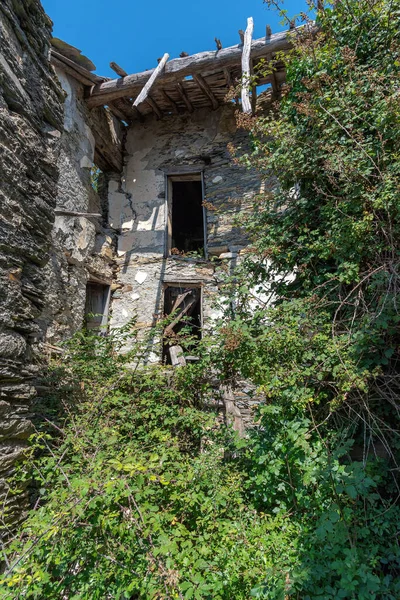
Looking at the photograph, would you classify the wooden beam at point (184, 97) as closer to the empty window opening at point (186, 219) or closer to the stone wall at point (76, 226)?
the stone wall at point (76, 226)

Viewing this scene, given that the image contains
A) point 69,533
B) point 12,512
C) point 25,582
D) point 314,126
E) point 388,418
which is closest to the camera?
point 25,582

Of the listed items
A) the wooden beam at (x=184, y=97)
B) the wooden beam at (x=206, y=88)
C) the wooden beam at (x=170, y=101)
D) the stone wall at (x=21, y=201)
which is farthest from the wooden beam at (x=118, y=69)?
the stone wall at (x=21, y=201)

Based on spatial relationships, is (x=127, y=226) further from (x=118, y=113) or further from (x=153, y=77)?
(x=153, y=77)

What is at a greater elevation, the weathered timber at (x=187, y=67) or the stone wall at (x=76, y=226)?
the weathered timber at (x=187, y=67)

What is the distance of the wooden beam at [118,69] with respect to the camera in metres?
5.45

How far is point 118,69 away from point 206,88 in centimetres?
158

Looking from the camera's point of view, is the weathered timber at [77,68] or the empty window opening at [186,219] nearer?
the weathered timber at [77,68]

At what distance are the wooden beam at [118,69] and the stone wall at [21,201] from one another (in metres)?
3.35

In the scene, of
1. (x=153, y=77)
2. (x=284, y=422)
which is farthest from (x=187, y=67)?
(x=284, y=422)

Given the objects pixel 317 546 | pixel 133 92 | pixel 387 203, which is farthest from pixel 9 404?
pixel 133 92

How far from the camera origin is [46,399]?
312cm

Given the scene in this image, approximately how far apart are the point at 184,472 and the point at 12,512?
1132mm

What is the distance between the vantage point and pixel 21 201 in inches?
85.7

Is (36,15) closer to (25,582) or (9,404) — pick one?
(9,404)
